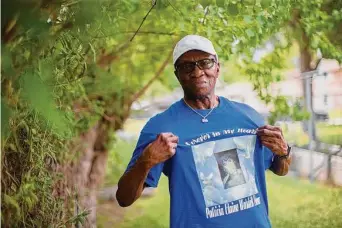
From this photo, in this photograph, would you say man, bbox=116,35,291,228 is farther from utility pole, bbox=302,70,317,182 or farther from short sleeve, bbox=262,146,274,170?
utility pole, bbox=302,70,317,182

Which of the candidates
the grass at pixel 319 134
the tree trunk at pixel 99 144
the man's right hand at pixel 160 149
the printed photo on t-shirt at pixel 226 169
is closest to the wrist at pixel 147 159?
the man's right hand at pixel 160 149

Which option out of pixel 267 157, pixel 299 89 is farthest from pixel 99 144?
pixel 267 157

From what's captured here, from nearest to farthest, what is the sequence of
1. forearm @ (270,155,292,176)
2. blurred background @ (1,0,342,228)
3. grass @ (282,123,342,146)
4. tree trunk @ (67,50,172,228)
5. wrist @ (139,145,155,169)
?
blurred background @ (1,0,342,228) → wrist @ (139,145,155,169) → forearm @ (270,155,292,176) → grass @ (282,123,342,146) → tree trunk @ (67,50,172,228)

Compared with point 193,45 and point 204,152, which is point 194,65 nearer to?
point 193,45

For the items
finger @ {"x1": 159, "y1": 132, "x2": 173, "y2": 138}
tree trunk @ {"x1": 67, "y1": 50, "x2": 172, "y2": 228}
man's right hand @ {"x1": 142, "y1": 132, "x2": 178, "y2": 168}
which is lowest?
tree trunk @ {"x1": 67, "y1": 50, "x2": 172, "y2": 228}

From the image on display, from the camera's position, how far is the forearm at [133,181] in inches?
43.2

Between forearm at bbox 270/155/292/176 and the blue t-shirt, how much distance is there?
3 centimetres

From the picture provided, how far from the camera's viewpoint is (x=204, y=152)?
1.17 m

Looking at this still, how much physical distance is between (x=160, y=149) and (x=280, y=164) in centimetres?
31

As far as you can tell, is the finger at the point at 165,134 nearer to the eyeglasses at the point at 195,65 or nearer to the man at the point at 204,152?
the man at the point at 204,152

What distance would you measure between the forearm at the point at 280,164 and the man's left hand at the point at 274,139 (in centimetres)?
3

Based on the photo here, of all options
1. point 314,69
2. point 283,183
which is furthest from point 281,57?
point 283,183

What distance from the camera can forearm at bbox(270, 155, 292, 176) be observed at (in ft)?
3.99

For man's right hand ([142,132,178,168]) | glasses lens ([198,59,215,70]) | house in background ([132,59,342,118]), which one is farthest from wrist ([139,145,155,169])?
house in background ([132,59,342,118])
